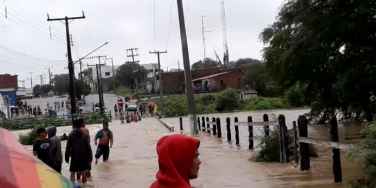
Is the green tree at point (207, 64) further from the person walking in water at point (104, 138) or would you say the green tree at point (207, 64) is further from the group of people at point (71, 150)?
the group of people at point (71, 150)

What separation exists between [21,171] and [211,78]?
9366 cm

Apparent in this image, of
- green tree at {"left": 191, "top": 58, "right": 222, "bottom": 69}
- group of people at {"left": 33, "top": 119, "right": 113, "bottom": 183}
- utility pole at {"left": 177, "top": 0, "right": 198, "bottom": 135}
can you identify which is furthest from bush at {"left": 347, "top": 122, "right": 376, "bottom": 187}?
green tree at {"left": 191, "top": 58, "right": 222, "bottom": 69}

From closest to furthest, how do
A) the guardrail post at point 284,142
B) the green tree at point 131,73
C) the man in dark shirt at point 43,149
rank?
the man in dark shirt at point 43,149 < the guardrail post at point 284,142 < the green tree at point 131,73

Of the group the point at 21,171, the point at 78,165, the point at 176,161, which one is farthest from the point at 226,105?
the point at 21,171

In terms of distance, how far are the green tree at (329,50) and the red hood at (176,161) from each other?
581 inches

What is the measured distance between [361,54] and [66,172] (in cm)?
1028

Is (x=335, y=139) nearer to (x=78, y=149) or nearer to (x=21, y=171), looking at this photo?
(x=78, y=149)

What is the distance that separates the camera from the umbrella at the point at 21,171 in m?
3.14

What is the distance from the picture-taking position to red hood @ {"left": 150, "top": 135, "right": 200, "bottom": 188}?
136 inches

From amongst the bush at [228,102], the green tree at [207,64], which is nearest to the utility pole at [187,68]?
the bush at [228,102]

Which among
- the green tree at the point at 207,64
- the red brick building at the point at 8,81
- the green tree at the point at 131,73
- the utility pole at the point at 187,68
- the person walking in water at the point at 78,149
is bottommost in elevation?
the person walking in water at the point at 78,149

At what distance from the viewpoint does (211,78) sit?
96.9 meters

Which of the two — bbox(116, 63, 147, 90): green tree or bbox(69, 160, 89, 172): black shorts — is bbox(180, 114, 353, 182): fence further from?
bbox(116, 63, 147, 90): green tree

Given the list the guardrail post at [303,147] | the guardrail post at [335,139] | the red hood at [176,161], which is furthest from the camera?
the guardrail post at [303,147]
